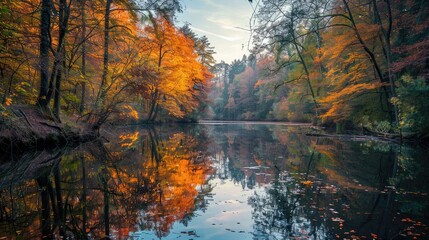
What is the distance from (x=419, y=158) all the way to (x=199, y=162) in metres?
7.78

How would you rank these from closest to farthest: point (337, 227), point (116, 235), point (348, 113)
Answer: point (116, 235)
point (337, 227)
point (348, 113)

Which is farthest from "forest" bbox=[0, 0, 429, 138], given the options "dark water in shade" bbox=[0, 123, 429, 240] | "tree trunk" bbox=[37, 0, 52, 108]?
"dark water in shade" bbox=[0, 123, 429, 240]

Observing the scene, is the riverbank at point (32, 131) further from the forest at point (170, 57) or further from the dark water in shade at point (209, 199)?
the dark water in shade at point (209, 199)

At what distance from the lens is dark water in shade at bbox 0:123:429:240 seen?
3967mm

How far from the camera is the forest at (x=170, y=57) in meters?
9.95

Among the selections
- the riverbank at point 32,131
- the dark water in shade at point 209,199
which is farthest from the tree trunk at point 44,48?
the dark water in shade at point 209,199

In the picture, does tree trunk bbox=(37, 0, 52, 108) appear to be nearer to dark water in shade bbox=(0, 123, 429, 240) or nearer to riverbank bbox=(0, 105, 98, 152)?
riverbank bbox=(0, 105, 98, 152)

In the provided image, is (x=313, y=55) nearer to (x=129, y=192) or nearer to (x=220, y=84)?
(x=129, y=192)

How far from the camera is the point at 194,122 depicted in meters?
41.8

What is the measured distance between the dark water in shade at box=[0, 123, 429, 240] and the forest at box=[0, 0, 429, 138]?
3199 millimetres

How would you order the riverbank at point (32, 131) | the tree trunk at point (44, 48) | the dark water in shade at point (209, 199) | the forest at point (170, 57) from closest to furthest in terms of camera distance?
the dark water in shade at point (209, 199), the tree trunk at point (44, 48), the riverbank at point (32, 131), the forest at point (170, 57)

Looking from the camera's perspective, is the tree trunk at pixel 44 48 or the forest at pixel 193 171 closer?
the forest at pixel 193 171

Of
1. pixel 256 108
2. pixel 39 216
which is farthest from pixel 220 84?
pixel 39 216

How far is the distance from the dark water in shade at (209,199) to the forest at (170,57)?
10.5ft
